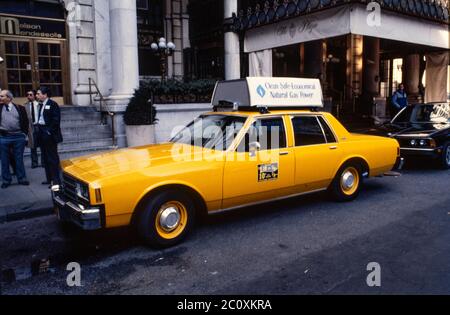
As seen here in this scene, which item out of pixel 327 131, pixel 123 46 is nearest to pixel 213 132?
pixel 327 131

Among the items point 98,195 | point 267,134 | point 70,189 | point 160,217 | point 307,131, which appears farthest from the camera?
point 307,131

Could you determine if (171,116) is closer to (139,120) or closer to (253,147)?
(139,120)

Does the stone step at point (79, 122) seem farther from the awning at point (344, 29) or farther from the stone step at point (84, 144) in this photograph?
the awning at point (344, 29)

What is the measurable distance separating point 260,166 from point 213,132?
0.84 m

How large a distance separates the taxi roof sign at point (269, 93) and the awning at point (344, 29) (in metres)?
5.76

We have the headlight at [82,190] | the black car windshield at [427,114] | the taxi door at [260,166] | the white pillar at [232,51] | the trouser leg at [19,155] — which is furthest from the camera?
the white pillar at [232,51]

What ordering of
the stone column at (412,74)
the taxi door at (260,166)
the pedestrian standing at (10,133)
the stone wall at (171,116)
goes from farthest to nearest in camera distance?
the stone column at (412,74) → the stone wall at (171,116) → the pedestrian standing at (10,133) → the taxi door at (260,166)

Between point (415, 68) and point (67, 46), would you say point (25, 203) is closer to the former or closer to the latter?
point (67, 46)

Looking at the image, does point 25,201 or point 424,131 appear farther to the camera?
point 424,131

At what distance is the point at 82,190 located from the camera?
4.39 metres

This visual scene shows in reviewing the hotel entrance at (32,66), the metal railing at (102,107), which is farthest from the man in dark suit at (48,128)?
the hotel entrance at (32,66)

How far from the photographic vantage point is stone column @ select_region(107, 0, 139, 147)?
1198cm

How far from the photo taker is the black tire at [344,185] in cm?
629

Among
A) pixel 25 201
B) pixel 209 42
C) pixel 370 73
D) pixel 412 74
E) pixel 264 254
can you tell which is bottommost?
pixel 264 254
